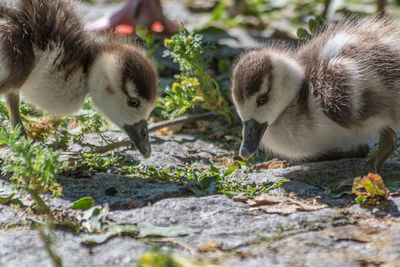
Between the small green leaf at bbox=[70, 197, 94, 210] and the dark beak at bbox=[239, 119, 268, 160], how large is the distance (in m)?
0.99

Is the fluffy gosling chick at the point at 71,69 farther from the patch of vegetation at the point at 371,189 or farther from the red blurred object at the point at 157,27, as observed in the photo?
the red blurred object at the point at 157,27

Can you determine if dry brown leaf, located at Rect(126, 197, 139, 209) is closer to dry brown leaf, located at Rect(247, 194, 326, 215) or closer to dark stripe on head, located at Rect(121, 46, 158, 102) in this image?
dry brown leaf, located at Rect(247, 194, 326, 215)

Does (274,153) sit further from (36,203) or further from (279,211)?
(36,203)

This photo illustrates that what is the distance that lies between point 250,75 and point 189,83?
926 mm

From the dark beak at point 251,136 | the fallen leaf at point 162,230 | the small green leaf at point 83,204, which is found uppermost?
the dark beak at point 251,136

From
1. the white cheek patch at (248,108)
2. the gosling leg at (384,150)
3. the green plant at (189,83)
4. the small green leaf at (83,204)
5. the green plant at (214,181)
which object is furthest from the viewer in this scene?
the green plant at (189,83)

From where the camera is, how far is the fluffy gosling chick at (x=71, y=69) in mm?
3391

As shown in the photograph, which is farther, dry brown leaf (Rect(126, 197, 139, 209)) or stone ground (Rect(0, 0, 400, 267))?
dry brown leaf (Rect(126, 197, 139, 209))

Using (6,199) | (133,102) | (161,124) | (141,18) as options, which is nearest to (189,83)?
(161,124)

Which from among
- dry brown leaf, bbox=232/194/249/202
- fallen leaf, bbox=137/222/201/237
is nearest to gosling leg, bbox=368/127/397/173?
dry brown leaf, bbox=232/194/249/202

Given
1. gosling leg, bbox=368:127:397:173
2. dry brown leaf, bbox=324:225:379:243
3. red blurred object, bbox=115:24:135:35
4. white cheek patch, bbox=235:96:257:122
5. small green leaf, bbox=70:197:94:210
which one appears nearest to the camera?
dry brown leaf, bbox=324:225:379:243

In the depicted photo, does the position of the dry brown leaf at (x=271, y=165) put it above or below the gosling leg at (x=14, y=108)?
below

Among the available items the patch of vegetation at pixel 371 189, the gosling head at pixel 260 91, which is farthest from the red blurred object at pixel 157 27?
the patch of vegetation at pixel 371 189

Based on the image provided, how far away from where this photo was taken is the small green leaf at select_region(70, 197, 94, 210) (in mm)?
2652
